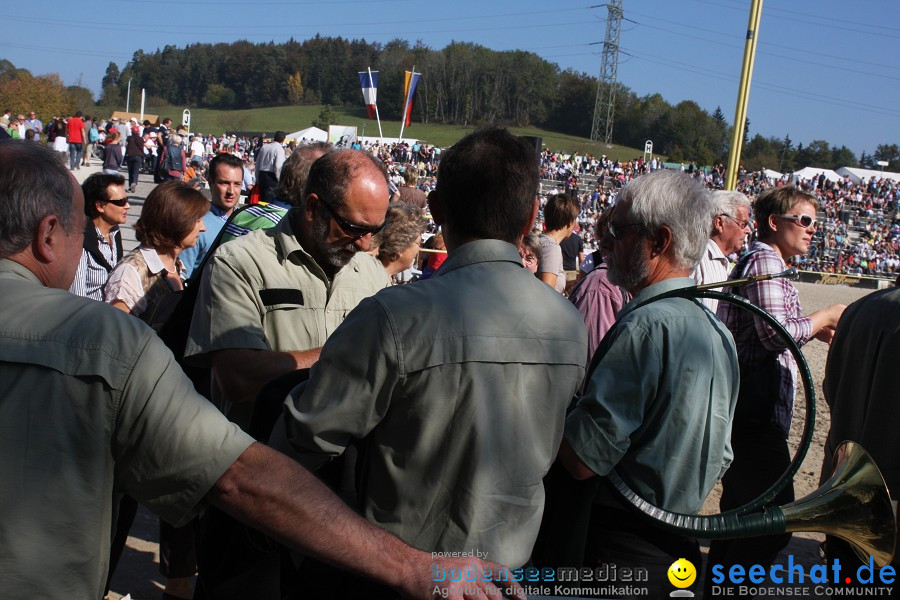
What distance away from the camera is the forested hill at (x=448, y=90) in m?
112

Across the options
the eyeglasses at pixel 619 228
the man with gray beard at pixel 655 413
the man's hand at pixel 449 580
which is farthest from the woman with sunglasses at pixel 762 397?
the man's hand at pixel 449 580

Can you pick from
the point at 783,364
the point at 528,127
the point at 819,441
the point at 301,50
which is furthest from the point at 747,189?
the point at 301,50

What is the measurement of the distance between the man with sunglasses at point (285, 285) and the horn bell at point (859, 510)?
184 centimetres

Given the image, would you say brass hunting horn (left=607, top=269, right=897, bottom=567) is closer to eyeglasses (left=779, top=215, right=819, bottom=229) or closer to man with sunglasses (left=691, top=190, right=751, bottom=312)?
eyeglasses (left=779, top=215, right=819, bottom=229)

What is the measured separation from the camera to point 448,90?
121500mm

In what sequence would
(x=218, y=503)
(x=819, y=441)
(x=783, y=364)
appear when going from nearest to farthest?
1. (x=218, y=503)
2. (x=783, y=364)
3. (x=819, y=441)

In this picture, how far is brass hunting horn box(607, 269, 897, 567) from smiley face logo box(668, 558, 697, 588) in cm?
20

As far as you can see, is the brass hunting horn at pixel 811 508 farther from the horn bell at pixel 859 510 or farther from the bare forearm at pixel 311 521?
the bare forearm at pixel 311 521

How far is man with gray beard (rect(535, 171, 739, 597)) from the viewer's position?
2307mm

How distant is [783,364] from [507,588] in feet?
8.78

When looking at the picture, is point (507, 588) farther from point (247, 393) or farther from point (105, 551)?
point (247, 393)

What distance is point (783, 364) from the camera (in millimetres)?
3785

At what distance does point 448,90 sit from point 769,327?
12278 cm

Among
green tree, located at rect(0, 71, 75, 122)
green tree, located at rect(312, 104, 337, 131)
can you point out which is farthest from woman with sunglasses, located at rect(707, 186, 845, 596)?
green tree, located at rect(312, 104, 337, 131)
